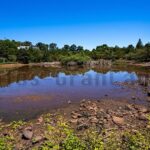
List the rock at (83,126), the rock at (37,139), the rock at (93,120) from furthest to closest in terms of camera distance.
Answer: the rock at (93,120), the rock at (83,126), the rock at (37,139)

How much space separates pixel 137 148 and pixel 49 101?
14202mm

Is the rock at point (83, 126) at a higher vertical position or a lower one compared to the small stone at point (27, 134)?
higher

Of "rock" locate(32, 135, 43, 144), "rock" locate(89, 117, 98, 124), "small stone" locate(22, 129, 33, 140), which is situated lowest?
"small stone" locate(22, 129, 33, 140)

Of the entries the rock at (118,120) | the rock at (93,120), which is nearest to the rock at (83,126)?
the rock at (93,120)

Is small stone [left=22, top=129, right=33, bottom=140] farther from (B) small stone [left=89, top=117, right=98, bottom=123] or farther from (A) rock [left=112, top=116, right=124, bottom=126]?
(A) rock [left=112, top=116, right=124, bottom=126]

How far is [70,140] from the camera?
583cm

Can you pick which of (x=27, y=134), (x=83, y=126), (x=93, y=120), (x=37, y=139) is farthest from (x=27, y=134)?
(x=93, y=120)

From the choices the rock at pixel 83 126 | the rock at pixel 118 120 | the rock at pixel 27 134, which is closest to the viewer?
the rock at pixel 27 134

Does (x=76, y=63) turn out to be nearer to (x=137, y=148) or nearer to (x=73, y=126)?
(x=73, y=126)

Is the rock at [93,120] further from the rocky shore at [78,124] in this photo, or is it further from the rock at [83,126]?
the rock at [83,126]

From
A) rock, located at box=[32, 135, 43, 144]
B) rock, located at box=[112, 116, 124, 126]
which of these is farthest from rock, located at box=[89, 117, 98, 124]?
rock, located at box=[32, 135, 43, 144]

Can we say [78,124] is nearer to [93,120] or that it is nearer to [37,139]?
[93,120]

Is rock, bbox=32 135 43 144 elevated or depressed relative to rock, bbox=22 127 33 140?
elevated

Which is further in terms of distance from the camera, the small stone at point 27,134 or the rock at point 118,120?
the rock at point 118,120
